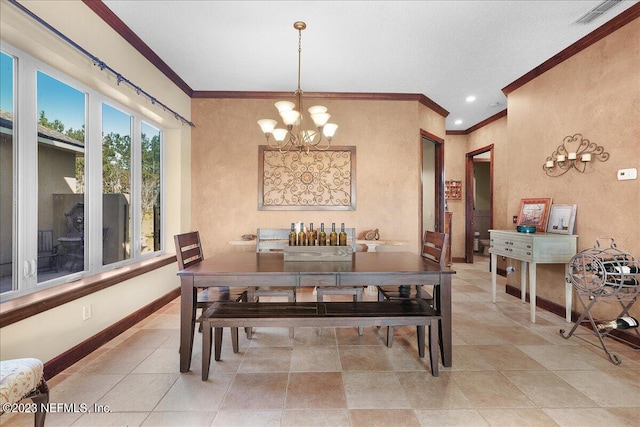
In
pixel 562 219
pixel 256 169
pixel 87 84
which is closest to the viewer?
pixel 87 84

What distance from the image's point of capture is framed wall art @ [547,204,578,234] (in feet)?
10.4

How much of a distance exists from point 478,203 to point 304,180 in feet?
20.0

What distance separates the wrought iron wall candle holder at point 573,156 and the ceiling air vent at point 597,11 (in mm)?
1049

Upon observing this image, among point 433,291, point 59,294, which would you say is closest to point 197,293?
point 59,294

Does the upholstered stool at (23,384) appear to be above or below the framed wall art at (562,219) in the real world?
below

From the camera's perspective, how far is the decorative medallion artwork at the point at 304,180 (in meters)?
4.38

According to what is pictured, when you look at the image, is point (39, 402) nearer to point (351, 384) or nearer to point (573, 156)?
point (351, 384)

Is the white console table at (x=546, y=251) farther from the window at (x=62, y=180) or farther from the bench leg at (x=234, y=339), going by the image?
the window at (x=62, y=180)

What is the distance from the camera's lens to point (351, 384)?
1.98m

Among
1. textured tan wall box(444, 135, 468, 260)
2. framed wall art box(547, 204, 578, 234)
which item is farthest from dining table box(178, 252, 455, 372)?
textured tan wall box(444, 135, 468, 260)

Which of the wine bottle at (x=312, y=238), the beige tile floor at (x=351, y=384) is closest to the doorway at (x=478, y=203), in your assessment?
the beige tile floor at (x=351, y=384)

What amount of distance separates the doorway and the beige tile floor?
375 cm

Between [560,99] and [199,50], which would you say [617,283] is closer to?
[560,99]

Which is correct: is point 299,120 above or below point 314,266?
above
